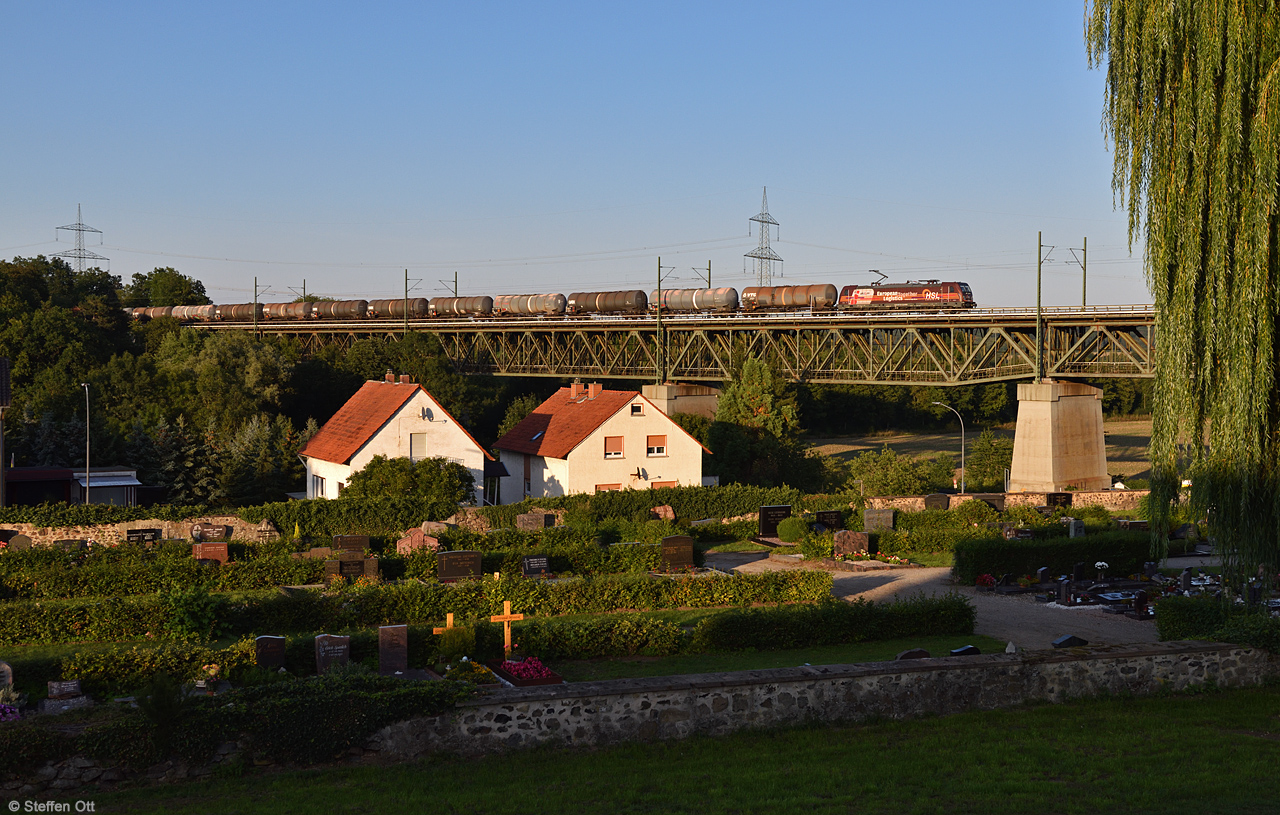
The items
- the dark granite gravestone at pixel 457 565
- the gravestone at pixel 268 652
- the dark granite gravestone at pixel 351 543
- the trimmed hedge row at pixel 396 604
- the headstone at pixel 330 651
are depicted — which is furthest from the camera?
the dark granite gravestone at pixel 351 543

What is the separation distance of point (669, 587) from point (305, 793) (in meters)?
13.1

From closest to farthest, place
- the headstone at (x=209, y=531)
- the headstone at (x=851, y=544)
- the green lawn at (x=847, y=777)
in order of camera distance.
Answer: the green lawn at (x=847, y=777)
the headstone at (x=851, y=544)
the headstone at (x=209, y=531)

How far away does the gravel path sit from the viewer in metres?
20.1

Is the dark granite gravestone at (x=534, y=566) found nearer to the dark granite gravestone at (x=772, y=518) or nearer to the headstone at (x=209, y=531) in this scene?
the dark granite gravestone at (x=772, y=518)

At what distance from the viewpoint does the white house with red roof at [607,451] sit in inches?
1661

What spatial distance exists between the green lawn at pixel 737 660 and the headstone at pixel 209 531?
17.8 metres

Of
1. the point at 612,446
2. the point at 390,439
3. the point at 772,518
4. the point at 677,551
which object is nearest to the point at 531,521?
the point at 677,551

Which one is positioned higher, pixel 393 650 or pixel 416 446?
pixel 416 446

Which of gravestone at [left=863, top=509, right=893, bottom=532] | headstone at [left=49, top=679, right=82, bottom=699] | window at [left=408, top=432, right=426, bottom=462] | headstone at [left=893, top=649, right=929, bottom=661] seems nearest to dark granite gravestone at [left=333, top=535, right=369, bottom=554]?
window at [left=408, top=432, right=426, bottom=462]

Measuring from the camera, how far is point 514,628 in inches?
672

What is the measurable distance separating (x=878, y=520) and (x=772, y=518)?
3.55m

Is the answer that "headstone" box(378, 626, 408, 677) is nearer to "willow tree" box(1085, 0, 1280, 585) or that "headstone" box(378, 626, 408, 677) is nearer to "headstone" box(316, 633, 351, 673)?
"headstone" box(316, 633, 351, 673)

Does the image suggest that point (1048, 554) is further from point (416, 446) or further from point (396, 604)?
point (416, 446)

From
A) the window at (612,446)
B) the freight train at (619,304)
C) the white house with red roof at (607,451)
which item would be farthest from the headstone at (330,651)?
the freight train at (619,304)
